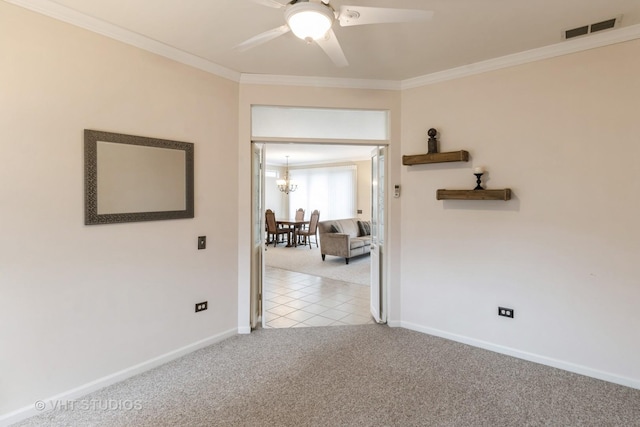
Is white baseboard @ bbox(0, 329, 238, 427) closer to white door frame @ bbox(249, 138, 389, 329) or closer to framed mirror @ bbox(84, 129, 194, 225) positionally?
white door frame @ bbox(249, 138, 389, 329)

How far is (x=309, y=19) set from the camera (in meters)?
1.68

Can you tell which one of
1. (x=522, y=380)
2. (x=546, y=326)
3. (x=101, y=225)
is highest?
(x=101, y=225)

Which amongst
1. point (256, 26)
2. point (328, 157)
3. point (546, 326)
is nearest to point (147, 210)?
point (256, 26)

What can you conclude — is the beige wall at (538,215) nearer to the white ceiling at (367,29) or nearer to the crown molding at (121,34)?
the white ceiling at (367,29)

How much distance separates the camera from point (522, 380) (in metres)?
2.63

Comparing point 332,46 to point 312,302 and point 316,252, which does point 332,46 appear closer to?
point 312,302

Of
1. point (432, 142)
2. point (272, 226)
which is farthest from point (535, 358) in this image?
point (272, 226)

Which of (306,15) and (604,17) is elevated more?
(604,17)

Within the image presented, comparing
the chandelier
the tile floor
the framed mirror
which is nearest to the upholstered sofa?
the tile floor

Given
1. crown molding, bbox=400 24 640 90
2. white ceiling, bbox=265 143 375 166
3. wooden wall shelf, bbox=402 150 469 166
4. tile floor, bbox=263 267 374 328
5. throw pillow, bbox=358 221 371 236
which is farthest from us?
throw pillow, bbox=358 221 371 236

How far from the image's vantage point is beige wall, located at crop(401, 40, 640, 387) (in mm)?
2594

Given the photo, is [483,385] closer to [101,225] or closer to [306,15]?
[306,15]

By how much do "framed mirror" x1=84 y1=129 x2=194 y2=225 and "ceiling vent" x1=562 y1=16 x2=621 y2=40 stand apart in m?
3.21

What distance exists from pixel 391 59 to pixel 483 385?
2833mm
